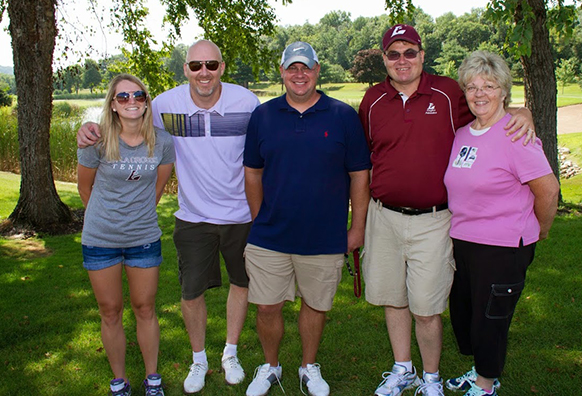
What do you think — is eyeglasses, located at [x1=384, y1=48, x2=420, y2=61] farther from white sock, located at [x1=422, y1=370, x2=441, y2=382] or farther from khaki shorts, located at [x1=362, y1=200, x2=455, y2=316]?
white sock, located at [x1=422, y1=370, x2=441, y2=382]

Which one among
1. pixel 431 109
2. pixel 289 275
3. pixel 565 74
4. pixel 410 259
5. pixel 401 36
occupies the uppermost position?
pixel 565 74

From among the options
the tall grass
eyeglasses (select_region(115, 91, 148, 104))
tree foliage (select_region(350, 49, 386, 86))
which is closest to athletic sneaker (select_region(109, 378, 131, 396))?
eyeglasses (select_region(115, 91, 148, 104))

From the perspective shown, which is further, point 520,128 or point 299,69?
point 299,69

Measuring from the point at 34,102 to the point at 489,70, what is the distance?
7201 mm

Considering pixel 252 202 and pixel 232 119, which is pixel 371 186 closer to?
pixel 252 202

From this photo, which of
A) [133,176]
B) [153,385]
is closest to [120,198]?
[133,176]

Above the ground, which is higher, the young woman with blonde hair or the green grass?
the young woman with blonde hair

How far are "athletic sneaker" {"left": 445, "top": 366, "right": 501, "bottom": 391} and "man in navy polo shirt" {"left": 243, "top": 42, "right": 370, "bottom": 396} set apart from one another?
0.86 m

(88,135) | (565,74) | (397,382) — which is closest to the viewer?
(88,135)

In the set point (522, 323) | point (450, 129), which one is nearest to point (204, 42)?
point (450, 129)

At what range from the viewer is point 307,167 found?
10.9 ft

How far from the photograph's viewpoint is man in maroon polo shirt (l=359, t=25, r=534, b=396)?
10.6 feet

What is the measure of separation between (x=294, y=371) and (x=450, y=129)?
212 centimetres

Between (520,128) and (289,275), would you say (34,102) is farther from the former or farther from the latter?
(520,128)
